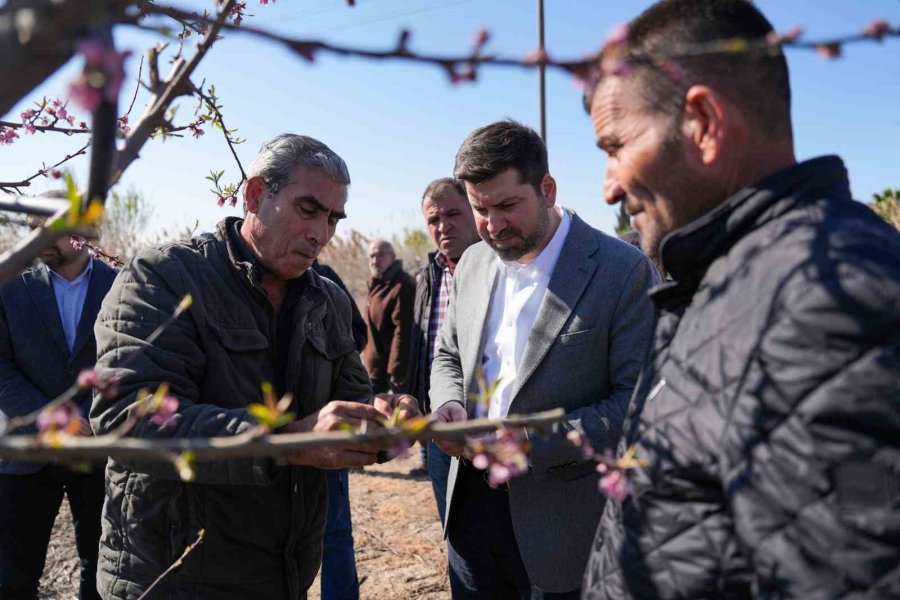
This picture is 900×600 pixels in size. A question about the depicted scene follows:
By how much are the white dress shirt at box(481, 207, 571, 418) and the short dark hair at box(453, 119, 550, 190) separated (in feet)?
0.77

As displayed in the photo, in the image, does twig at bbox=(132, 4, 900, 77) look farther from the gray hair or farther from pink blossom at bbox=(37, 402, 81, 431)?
the gray hair

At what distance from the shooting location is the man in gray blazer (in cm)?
242

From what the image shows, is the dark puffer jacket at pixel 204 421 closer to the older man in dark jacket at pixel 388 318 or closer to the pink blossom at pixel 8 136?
the pink blossom at pixel 8 136

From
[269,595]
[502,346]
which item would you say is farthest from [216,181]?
[269,595]

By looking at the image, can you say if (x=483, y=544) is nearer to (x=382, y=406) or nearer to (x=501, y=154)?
(x=382, y=406)

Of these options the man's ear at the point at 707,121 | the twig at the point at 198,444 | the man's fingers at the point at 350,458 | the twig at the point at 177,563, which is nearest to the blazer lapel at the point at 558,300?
the man's fingers at the point at 350,458

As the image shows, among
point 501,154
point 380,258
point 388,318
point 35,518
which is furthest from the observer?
point 380,258

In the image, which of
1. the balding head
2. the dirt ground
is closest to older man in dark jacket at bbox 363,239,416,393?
the balding head

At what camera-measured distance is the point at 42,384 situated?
3289 millimetres

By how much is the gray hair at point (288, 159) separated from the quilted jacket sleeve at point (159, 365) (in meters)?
0.46

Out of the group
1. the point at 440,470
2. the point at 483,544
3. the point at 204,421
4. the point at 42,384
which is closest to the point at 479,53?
the point at 204,421

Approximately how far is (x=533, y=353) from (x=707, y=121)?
4.30 ft

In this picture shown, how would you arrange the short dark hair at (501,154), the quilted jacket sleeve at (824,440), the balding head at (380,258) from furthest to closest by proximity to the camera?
the balding head at (380,258)
the short dark hair at (501,154)
the quilted jacket sleeve at (824,440)

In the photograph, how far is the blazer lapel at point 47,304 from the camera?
132 inches
